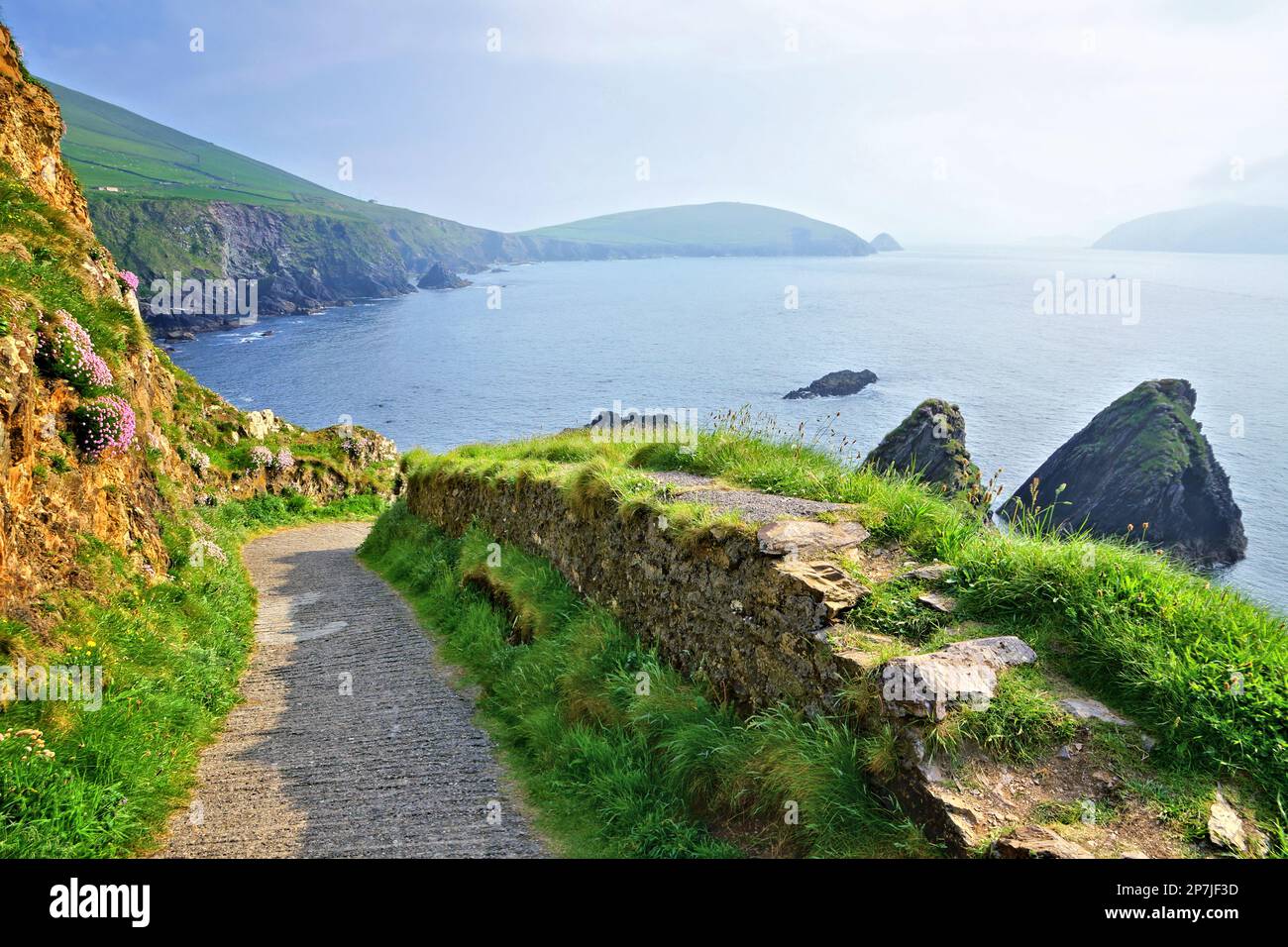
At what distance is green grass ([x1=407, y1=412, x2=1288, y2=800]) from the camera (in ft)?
15.8

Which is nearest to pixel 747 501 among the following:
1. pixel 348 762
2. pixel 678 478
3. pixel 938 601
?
pixel 678 478

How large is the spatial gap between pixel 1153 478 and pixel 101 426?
5632 cm

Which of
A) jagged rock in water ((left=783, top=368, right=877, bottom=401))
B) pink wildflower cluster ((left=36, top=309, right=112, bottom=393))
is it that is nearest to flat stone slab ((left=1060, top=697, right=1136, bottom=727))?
pink wildflower cluster ((left=36, top=309, right=112, bottom=393))

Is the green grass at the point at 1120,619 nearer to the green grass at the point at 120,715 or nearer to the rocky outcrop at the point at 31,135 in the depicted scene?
the green grass at the point at 120,715

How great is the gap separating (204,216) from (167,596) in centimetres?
17476

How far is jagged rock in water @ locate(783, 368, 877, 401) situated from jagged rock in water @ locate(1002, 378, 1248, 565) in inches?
1076

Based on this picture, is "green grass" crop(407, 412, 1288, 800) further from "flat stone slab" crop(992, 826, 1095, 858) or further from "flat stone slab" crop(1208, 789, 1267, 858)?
"flat stone slab" crop(992, 826, 1095, 858)

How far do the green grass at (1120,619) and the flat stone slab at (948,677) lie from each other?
1.41ft

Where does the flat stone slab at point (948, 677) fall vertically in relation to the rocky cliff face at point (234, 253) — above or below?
below

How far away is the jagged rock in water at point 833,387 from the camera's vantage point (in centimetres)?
7775

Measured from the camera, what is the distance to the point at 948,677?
538 cm

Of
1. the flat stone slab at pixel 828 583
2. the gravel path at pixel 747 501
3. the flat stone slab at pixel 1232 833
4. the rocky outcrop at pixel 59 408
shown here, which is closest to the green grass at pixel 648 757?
the flat stone slab at pixel 828 583

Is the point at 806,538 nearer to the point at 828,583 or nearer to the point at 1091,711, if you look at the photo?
the point at 828,583
